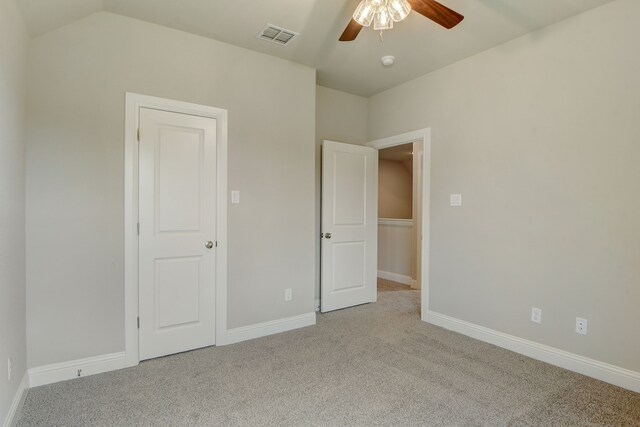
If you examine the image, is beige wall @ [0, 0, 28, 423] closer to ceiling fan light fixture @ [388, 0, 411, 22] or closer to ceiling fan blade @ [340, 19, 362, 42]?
ceiling fan blade @ [340, 19, 362, 42]

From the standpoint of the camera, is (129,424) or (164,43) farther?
(164,43)

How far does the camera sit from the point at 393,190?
25.2ft

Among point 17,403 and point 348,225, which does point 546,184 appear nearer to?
point 348,225

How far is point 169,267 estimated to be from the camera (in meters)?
2.71

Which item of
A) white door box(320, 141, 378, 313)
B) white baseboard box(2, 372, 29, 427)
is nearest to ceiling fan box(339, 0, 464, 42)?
white door box(320, 141, 378, 313)

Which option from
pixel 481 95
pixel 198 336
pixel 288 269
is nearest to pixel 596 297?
pixel 481 95

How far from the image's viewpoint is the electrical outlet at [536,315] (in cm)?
268

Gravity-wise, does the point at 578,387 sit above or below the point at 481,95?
below

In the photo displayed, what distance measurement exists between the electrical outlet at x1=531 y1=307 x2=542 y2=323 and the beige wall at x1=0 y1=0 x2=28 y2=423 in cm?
358

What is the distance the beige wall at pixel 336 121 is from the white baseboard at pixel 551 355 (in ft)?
5.29

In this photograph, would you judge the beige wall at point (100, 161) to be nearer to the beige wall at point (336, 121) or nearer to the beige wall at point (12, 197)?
the beige wall at point (12, 197)

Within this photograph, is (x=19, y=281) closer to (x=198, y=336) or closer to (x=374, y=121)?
(x=198, y=336)

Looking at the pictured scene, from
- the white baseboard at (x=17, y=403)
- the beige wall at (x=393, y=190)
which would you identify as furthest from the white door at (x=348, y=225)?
the beige wall at (x=393, y=190)

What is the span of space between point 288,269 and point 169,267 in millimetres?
1142
